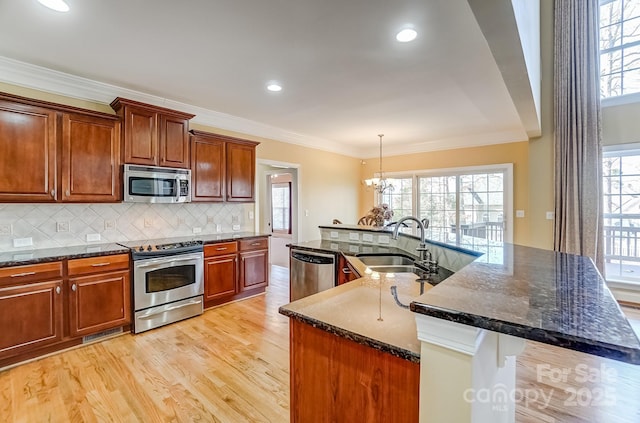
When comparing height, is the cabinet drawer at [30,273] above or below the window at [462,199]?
below

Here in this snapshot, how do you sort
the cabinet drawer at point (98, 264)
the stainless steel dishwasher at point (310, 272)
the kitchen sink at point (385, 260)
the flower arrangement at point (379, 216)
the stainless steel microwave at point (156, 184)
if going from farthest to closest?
the flower arrangement at point (379, 216) < the stainless steel microwave at point (156, 184) < the stainless steel dishwasher at point (310, 272) < the cabinet drawer at point (98, 264) < the kitchen sink at point (385, 260)

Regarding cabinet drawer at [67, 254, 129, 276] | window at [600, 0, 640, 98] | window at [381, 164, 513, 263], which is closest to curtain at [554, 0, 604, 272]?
window at [600, 0, 640, 98]

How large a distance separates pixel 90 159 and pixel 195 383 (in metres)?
2.43

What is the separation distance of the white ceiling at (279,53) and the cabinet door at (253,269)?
2.07m

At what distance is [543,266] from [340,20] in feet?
6.59

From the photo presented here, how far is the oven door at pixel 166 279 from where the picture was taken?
3109 millimetres

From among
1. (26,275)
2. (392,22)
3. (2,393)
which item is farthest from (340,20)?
(2,393)

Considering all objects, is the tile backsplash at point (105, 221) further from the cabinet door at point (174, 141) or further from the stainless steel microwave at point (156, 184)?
the cabinet door at point (174, 141)

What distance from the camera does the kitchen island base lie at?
98 cm

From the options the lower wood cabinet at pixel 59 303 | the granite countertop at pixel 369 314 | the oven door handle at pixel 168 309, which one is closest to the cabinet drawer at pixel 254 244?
the oven door handle at pixel 168 309

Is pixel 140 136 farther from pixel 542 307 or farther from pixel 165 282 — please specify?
pixel 542 307

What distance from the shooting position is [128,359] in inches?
102

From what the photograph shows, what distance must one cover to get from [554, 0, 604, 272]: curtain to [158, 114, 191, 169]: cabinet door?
4974 mm

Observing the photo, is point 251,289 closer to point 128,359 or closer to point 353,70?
point 128,359
